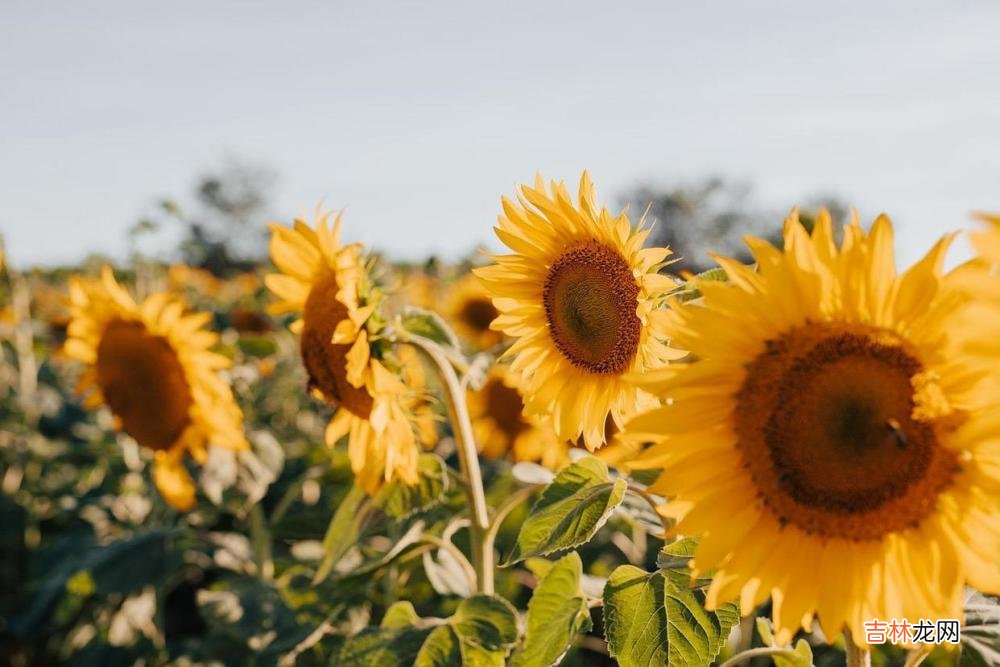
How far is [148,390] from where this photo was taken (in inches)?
128

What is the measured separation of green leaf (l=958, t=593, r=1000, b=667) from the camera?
1.39 meters

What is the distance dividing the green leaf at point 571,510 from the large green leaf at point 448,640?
0.29 meters

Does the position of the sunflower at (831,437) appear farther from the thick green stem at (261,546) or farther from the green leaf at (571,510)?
the thick green stem at (261,546)

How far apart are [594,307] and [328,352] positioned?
2.06 ft

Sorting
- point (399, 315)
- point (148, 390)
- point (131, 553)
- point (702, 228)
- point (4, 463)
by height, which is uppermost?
point (399, 315)

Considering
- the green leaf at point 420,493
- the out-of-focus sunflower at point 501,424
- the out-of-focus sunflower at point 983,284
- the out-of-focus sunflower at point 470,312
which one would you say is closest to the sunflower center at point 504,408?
the out-of-focus sunflower at point 501,424

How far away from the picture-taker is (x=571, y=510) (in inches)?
56.0

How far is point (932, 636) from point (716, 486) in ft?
1.23

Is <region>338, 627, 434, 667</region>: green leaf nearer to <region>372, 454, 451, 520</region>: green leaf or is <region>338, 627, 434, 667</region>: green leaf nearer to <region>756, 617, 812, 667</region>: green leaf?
<region>372, 454, 451, 520</region>: green leaf

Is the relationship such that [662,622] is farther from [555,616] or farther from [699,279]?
[699,279]

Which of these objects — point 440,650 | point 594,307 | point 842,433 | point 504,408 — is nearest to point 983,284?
point 842,433

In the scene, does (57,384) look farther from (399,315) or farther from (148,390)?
(399,315)

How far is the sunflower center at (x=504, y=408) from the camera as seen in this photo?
437 cm

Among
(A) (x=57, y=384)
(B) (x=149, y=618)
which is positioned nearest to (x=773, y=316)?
(B) (x=149, y=618)
